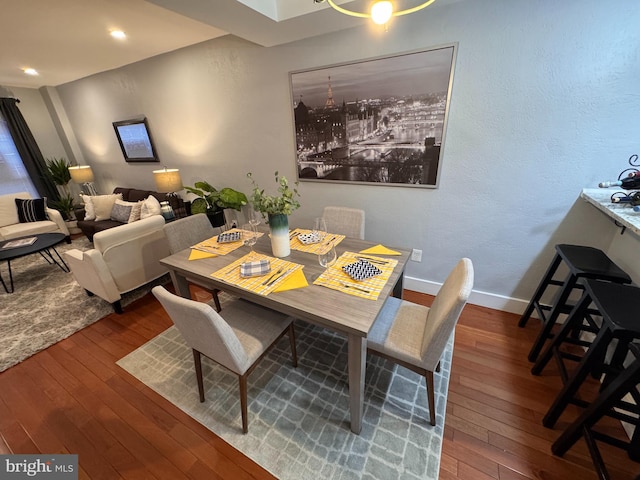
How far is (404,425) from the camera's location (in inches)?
51.8

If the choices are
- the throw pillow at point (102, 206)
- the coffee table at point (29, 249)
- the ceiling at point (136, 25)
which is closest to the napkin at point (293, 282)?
the ceiling at point (136, 25)

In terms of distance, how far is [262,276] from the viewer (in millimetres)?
1370

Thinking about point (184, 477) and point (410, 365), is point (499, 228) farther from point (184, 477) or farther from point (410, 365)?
point (184, 477)

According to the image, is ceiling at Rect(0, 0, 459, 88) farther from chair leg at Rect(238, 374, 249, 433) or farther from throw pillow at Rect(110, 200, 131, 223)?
chair leg at Rect(238, 374, 249, 433)

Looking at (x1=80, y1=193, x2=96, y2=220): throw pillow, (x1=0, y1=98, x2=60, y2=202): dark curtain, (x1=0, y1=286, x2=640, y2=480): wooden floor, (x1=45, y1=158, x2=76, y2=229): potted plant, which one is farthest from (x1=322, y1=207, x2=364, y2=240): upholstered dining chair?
(x1=0, y1=98, x2=60, y2=202): dark curtain

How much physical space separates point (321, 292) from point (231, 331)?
1.48ft

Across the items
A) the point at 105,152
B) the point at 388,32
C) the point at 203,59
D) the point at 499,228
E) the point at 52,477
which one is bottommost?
the point at 52,477

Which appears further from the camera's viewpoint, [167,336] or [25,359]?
[167,336]

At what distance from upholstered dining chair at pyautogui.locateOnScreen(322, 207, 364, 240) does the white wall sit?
0.39 meters

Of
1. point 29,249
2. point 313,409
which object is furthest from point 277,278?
point 29,249

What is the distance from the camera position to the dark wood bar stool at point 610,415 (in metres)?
0.88

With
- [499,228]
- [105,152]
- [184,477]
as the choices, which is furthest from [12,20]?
[499,228]

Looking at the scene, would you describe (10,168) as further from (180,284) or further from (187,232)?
(180,284)

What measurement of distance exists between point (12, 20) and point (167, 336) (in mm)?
2942
